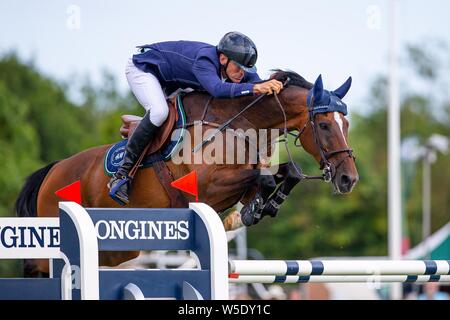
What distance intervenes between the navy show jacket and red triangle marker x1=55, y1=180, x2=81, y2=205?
93cm

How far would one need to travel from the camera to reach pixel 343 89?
6.02m

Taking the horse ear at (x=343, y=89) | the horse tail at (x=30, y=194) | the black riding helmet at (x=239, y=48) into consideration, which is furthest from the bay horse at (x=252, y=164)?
the horse tail at (x=30, y=194)

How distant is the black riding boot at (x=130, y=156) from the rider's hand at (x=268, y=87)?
0.67 meters

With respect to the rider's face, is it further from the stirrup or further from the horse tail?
the horse tail

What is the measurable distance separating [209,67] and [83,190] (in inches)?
56.3

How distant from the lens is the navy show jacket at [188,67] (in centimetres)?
584

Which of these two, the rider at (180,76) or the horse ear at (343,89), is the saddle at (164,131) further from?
the horse ear at (343,89)

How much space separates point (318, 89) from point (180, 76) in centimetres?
89

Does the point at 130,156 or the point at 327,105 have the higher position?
the point at 327,105

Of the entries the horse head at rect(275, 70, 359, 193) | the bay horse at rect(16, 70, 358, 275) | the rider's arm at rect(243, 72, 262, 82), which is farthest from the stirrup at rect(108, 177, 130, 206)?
the horse head at rect(275, 70, 359, 193)

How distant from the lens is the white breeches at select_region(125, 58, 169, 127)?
19.6 feet

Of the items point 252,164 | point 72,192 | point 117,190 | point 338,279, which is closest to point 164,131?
point 117,190

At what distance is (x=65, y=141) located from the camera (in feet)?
85.9

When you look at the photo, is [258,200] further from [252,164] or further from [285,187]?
[252,164]
